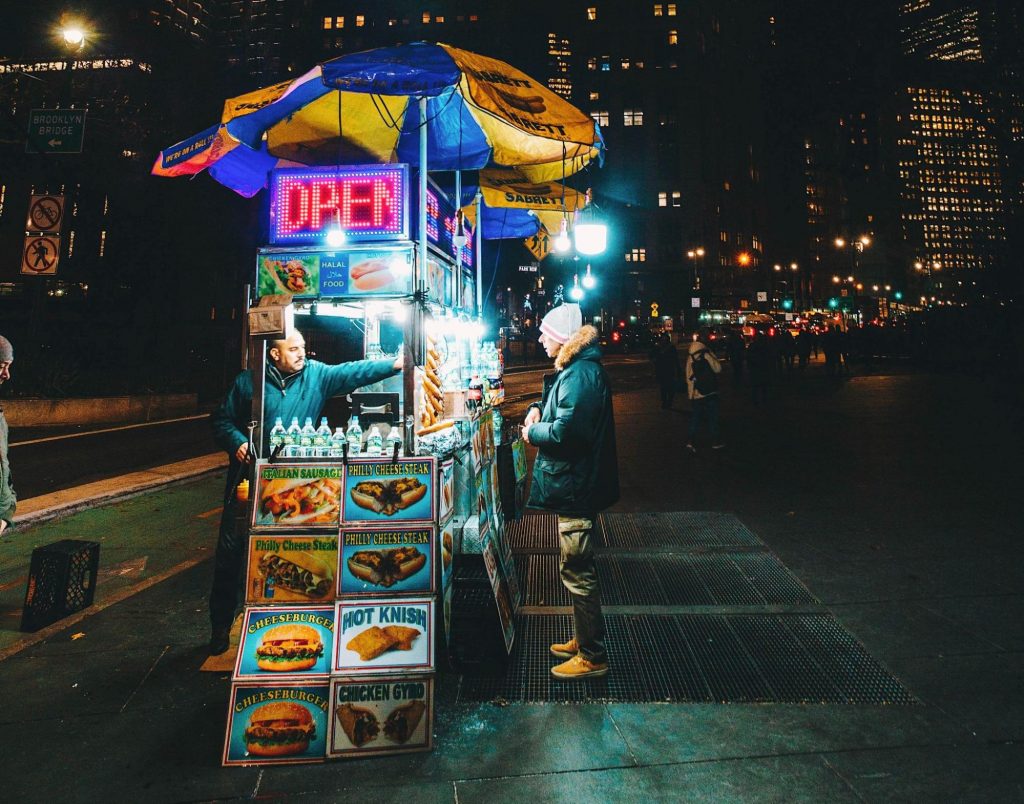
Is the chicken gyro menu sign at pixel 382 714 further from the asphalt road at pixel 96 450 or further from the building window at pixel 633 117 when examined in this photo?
the building window at pixel 633 117

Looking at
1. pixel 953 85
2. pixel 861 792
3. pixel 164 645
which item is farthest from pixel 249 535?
pixel 953 85

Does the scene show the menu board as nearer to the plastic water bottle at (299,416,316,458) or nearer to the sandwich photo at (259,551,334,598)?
the sandwich photo at (259,551,334,598)

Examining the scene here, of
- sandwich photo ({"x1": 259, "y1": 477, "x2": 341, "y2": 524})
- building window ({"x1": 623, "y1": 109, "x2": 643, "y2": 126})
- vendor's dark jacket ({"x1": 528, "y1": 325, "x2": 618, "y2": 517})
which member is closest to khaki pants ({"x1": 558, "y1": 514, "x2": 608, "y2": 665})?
vendor's dark jacket ({"x1": 528, "y1": 325, "x2": 618, "y2": 517})

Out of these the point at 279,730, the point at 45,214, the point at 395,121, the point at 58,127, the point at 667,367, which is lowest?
the point at 279,730

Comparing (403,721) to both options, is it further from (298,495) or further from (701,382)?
(701,382)

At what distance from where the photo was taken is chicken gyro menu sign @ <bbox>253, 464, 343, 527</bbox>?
311 cm

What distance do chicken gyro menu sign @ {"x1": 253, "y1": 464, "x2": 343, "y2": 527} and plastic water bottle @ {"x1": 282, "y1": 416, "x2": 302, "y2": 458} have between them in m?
0.29

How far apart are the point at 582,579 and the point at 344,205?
3.22 meters

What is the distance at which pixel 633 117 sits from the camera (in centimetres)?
7412

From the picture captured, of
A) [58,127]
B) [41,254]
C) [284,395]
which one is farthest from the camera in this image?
[41,254]

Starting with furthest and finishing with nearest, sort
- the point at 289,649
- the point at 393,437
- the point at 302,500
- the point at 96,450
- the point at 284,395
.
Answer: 1. the point at 96,450
2. the point at 393,437
3. the point at 284,395
4. the point at 302,500
5. the point at 289,649

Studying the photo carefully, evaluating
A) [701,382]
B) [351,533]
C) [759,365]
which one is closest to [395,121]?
[351,533]

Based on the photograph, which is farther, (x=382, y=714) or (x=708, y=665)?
(x=708, y=665)

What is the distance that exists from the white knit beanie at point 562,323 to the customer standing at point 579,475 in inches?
4.8
